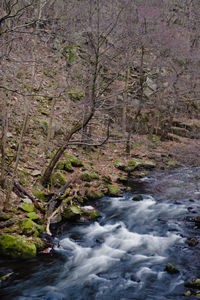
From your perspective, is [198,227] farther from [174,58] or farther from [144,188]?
[174,58]

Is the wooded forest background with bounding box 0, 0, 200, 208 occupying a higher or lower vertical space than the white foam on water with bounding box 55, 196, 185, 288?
higher

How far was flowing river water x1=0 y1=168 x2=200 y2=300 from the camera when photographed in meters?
5.02

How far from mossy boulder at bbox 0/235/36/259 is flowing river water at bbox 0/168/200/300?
0.57 ft

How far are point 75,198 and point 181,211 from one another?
12.8 feet

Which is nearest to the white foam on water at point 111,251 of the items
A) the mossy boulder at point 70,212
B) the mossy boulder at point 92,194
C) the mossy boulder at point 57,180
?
the mossy boulder at point 70,212

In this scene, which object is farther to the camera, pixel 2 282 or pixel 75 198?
pixel 75 198

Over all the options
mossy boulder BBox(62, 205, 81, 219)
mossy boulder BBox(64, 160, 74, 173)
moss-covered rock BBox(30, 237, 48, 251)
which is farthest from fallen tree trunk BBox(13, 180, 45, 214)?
mossy boulder BBox(64, 160, 74, 173)

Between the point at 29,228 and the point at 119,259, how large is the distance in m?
2.47

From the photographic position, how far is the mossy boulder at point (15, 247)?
547cm

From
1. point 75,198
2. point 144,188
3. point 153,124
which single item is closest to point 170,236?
point 75,198

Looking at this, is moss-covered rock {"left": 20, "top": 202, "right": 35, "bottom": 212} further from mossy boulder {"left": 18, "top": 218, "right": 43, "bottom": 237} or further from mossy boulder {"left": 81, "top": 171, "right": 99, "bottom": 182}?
mossy boulder {"left": 81, "top": 171, "right": 99, "bottom": 182}

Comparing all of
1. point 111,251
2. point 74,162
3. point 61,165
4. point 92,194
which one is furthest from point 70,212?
point 74,162

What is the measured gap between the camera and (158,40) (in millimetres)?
20891

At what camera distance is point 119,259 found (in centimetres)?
639
